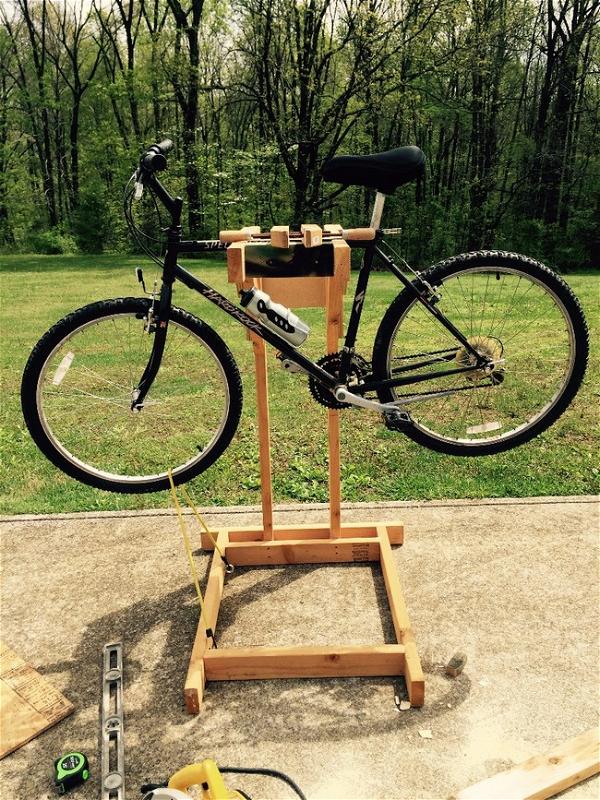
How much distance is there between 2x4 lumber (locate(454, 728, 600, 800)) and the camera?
77.0 inches

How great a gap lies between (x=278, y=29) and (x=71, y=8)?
33.1ft

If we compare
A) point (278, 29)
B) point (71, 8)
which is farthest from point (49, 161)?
point (278, 29)

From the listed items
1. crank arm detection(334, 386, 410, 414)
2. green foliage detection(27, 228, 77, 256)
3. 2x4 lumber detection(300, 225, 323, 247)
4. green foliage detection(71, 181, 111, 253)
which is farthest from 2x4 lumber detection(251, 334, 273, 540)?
green foliage detection(27, 228, 77, 256)

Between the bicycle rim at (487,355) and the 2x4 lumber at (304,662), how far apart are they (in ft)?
3.17

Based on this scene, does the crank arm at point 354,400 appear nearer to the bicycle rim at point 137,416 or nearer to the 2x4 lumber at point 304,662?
the bicycle rim at point 137,416

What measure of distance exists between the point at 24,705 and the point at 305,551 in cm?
138

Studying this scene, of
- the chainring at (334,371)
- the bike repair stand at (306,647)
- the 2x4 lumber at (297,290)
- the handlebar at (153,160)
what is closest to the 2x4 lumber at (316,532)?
the bike repair stand at (306,647)

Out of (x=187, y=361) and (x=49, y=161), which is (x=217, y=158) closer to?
(x=49, y=161)

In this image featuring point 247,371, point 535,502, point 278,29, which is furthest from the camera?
point 278,29

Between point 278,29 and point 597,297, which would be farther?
point 278,29

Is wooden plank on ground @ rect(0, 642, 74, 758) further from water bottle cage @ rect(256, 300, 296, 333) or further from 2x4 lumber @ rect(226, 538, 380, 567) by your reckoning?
water bottle cage @ rect(256, 300, 296, 333)

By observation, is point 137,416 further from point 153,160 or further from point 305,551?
point 153,160

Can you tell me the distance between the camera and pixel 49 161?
76.9ft

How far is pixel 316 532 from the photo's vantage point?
3.32 metres
